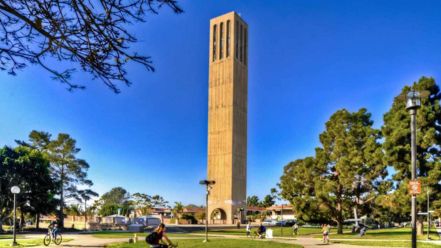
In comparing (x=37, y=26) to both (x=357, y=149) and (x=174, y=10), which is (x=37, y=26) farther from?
(x=357, y=149)

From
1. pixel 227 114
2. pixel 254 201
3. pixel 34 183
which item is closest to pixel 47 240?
pixel 34 183

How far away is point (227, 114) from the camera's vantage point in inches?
3187

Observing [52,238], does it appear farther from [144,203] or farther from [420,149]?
[144,203]

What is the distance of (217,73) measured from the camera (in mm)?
83250

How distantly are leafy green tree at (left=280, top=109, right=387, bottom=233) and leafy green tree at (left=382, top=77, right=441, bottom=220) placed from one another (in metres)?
1.94

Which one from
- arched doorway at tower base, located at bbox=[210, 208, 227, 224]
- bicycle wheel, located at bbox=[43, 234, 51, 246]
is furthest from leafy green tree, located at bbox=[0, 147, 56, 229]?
arched doorway at tower base, located at bbox=[210, 208, 227, 224]

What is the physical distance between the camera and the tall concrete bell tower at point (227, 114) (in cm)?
7800

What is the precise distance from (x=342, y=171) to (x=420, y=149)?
6305mm

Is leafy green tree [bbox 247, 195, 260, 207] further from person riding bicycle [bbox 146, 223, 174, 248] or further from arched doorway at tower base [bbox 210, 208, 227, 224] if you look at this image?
person riding bicycle [bbox 146, 223, 174, 248]

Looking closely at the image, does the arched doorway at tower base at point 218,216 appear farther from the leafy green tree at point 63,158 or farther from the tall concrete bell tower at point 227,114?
the leafy green tree at point 63,158

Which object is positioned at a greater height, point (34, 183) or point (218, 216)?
point (34, 183)

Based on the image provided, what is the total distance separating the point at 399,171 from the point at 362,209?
5627mm

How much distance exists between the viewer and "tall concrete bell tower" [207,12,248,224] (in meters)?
78.0

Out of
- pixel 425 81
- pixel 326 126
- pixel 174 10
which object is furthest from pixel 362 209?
pixel 174 10
